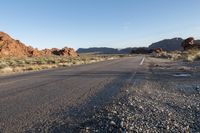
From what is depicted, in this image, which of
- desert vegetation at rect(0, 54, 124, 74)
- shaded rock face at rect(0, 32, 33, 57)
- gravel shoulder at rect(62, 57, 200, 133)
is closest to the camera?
gravel shoulder at rect(62, 57, 200, 133)

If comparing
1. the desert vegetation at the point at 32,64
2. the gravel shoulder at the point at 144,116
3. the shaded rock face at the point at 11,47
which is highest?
the shaded rock face at the point at 11,47

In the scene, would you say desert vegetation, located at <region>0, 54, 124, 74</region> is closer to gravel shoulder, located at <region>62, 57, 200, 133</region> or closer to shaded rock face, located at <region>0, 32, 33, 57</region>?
gravel shoulder, located at <region>62, 57, 200, 133</region>

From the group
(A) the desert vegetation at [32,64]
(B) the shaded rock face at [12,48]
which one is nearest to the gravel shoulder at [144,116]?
(A) the desert vegetation at [32,64]

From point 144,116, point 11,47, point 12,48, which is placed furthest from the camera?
point 12,48

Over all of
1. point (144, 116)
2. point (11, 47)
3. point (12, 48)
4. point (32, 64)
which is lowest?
point (32, 64)

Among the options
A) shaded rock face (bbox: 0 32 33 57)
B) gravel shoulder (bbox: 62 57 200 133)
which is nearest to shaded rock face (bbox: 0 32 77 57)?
shaded rock face (bbox: 0 32 33 57)

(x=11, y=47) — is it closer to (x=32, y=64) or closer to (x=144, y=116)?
(x=32, y=64)

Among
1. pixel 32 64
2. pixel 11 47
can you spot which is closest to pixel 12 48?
pixel 11 47

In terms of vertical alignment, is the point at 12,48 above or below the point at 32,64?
above

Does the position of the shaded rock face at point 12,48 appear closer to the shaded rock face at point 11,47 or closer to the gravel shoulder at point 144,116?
the shaded rock face at point 11,47

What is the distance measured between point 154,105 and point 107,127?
268 centimetres

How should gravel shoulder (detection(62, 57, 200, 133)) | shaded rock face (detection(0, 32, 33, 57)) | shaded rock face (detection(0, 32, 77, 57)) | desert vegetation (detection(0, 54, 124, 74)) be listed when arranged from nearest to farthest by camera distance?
gravel shoulder (detection(62, 57, 200, 133))
desert vegetation (detection(0, 54, 124, 74))
shaded rock face (detection(0, 32, 33, 57))
shaded rock face (detection(0, 32, 77, 57))

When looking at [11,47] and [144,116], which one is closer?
[144,116]

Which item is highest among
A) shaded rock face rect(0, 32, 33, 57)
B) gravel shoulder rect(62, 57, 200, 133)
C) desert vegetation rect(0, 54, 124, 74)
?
shaded rock face rect(0, 32, 33, 57)
